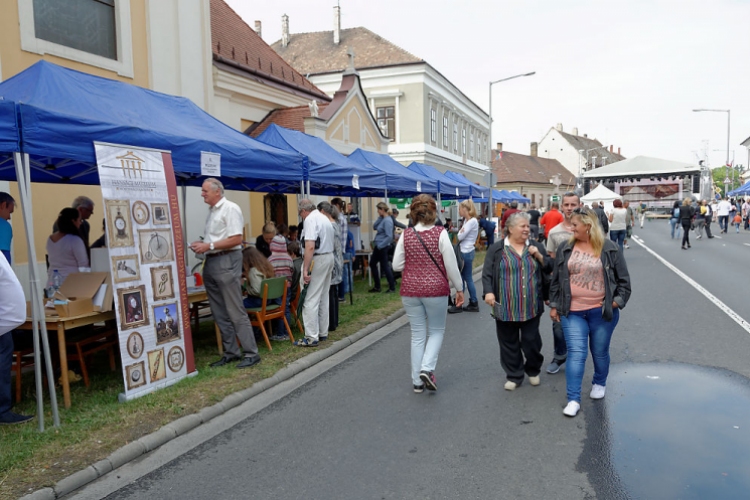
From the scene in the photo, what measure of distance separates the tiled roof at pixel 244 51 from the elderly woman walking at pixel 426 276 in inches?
441

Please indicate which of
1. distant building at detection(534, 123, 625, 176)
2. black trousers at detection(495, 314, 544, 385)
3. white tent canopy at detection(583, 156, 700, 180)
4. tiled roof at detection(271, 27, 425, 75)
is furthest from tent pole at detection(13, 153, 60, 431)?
distant building at detection(534, 123, 625, 176)

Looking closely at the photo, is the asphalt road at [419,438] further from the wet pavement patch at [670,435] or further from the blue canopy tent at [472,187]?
the blue canopy tent at [472,187]

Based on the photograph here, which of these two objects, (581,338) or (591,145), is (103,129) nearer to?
(581,338)

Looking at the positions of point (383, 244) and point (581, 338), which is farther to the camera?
point (383, 244)

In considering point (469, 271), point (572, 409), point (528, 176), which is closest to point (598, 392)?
point (572, 409)

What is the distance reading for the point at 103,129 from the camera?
5.32 m

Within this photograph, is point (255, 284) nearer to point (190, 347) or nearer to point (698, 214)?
point (190, 347)

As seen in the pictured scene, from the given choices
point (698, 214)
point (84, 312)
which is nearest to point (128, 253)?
point (84, 312)

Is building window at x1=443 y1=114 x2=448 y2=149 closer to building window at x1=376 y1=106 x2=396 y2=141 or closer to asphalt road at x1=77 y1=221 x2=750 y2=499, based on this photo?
building window at x1=376 y1=106 x2=396 y2=141

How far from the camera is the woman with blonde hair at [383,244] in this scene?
39.7 ft

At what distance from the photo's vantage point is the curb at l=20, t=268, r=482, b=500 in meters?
3.84

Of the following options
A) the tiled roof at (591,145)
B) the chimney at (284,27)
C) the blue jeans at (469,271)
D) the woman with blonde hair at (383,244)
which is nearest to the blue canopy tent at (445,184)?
the woman with blonde hair at (383,244)

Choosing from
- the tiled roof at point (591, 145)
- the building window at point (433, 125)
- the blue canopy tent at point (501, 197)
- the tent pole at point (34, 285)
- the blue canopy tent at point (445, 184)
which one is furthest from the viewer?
the tiled roof at point (591, 145)

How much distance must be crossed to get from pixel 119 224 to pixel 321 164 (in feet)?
15.4
